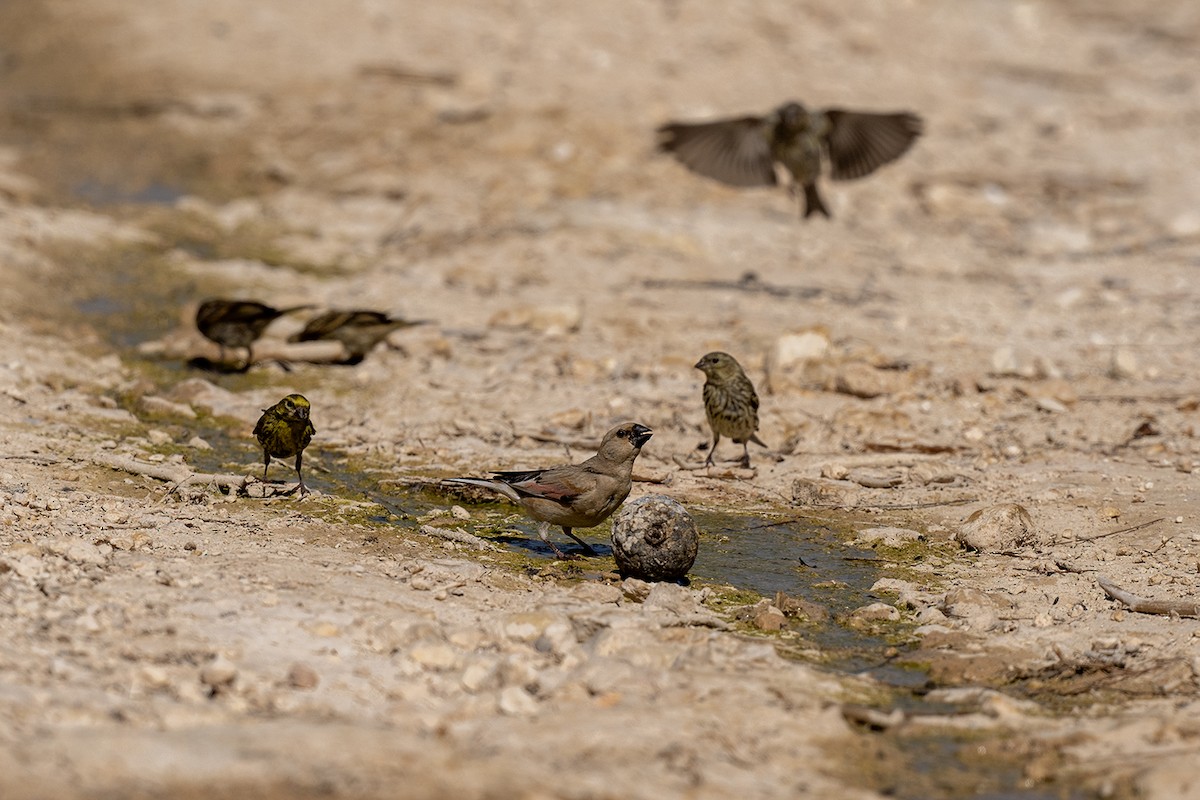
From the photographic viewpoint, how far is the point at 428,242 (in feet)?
47.2

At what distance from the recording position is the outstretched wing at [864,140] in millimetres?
12758

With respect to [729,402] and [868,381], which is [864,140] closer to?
[868,381]

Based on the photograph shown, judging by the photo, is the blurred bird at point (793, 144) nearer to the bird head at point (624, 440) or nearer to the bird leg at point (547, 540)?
the bird head at point (624, 440)

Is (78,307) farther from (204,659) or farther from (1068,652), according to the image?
(1068,652)

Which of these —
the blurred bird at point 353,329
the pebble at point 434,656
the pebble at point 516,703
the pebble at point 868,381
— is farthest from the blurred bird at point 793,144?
the pebble at point 516,703

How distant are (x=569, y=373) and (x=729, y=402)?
1.93m

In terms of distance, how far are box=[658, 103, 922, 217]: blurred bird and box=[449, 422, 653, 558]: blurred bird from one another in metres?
5.41

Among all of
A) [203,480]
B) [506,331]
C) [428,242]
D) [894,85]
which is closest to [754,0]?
A: [894,85]

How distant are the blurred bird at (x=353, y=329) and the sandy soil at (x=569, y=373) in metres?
0.23

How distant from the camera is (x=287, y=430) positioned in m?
8.55

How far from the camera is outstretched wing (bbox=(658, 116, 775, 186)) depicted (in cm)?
1305

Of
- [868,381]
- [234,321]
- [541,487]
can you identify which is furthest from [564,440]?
[234,321]

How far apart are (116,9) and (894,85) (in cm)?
1154

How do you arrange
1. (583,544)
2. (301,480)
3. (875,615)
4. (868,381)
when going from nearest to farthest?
1. (875,615)
2. (583,544)
3. (301,480)
4. (868,381)
